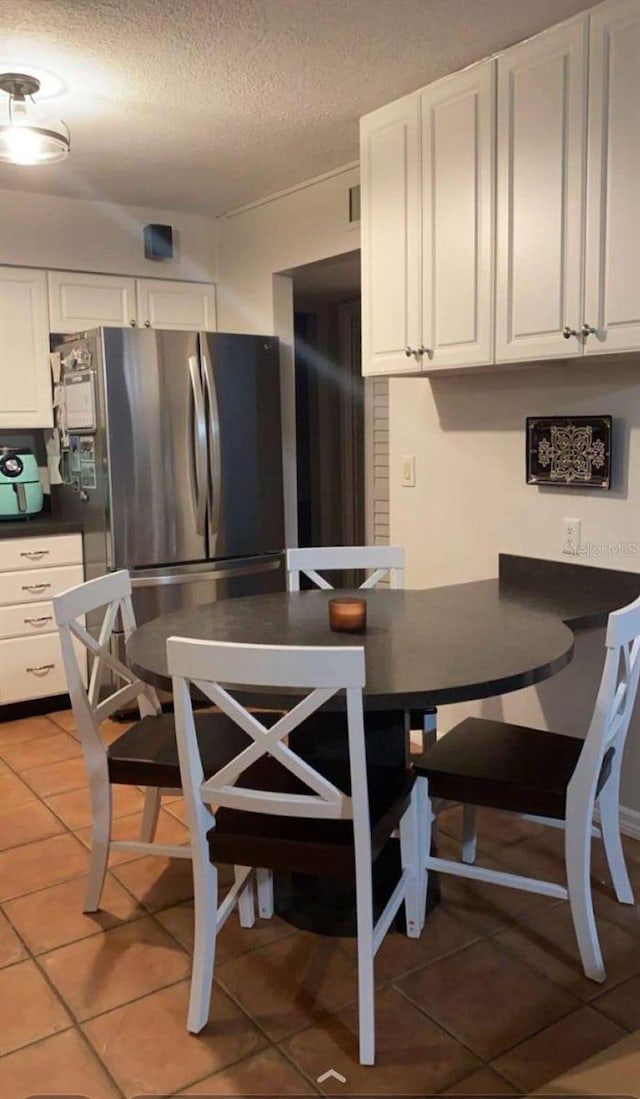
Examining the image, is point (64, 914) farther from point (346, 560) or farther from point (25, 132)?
point (25, 132)

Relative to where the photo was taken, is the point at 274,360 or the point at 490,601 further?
the point at 274,360

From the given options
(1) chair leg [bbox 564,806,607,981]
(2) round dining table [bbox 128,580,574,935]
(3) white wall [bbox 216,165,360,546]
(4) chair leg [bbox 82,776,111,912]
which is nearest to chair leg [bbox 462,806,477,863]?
(2) round dining table [bbox 128,580,574,935]

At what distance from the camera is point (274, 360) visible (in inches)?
165

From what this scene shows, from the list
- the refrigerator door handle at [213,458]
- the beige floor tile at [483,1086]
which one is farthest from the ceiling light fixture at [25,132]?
the beige floor tile at [483,1086]

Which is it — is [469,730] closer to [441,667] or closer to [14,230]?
[441,667]

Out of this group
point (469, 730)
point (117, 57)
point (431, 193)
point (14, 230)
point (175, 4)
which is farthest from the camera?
point (14, 230)

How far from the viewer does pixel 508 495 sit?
300cm

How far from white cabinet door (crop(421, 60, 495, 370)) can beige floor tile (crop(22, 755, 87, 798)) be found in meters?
2.00

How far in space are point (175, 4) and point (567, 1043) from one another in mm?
2619

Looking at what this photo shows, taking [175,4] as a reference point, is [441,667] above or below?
below

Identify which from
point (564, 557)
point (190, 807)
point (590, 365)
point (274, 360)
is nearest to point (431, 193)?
point (590, 365)

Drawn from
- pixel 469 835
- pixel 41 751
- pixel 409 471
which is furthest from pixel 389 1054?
pixel 41 751

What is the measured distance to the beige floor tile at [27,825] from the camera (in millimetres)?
2836

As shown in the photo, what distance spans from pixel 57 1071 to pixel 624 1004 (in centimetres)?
123
